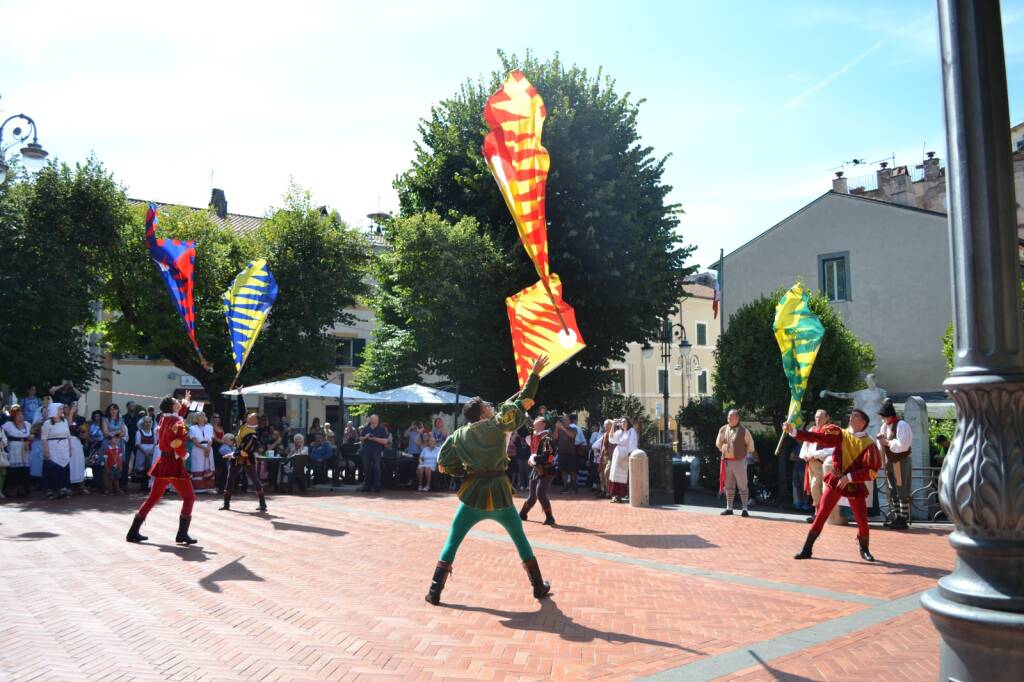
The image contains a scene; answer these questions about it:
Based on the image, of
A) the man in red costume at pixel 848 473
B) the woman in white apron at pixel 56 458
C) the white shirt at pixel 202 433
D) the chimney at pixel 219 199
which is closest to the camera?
the man in red costume at pixel 848 473

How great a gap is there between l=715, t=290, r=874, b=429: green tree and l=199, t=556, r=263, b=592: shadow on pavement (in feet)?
50.3

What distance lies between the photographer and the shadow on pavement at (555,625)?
19.8 feet

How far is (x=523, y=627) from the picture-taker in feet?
20.9

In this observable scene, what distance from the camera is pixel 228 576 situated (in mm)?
8195

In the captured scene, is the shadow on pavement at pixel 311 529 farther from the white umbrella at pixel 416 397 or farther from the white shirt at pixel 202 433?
the white umbrella at pixel 416 397

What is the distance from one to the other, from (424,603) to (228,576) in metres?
2.38

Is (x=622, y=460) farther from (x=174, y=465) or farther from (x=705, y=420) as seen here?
(x=174, y=465)

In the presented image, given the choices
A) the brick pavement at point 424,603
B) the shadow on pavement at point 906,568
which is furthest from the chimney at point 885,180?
the shadow on pavement at point 906,568

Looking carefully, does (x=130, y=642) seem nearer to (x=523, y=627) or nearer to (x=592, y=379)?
(x=523, y=627)

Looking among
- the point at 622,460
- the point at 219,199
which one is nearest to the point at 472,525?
the point at 622,460

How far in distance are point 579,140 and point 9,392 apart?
16.5 metres

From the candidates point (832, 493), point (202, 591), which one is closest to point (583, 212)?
point (832, 493)

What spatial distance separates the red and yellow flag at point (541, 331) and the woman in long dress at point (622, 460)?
7.13 metres

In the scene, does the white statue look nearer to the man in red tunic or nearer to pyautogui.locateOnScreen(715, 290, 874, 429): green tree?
pyautogui.locateOnScreen(715, 290, 874, 429): green tree
